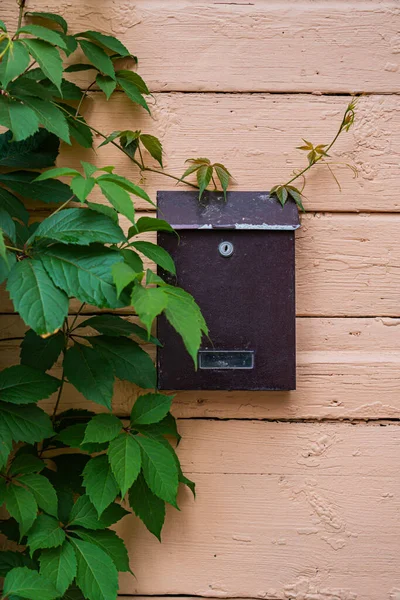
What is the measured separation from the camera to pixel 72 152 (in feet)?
3.55

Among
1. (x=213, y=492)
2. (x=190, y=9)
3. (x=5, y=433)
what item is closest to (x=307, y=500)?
(x=213, y=492)

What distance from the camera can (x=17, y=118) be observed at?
859mm

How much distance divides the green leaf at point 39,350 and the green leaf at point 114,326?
6 centimetres

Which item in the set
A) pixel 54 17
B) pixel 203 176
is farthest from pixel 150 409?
pixel 54 17

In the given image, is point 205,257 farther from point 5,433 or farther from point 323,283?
point 5,433

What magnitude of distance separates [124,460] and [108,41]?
0.70 m

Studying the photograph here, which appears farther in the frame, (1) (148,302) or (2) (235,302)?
(2) (235,302)

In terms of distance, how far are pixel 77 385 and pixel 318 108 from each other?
66cm

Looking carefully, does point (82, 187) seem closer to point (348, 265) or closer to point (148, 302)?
point (148, 302)

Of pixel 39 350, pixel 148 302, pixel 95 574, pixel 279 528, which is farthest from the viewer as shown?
pixel 279 528

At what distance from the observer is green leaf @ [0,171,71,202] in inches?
38.9

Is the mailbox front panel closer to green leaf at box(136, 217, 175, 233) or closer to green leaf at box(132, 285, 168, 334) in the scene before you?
green leaf at box(136, 217, 175, 233)

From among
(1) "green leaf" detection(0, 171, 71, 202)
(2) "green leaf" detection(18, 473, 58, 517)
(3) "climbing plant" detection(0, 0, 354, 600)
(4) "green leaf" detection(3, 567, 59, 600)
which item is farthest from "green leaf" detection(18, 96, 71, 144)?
(4) "green leaf" detection(3, 567, 59, 600)

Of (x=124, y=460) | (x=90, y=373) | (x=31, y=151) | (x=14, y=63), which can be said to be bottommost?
(x=124, y=460)
